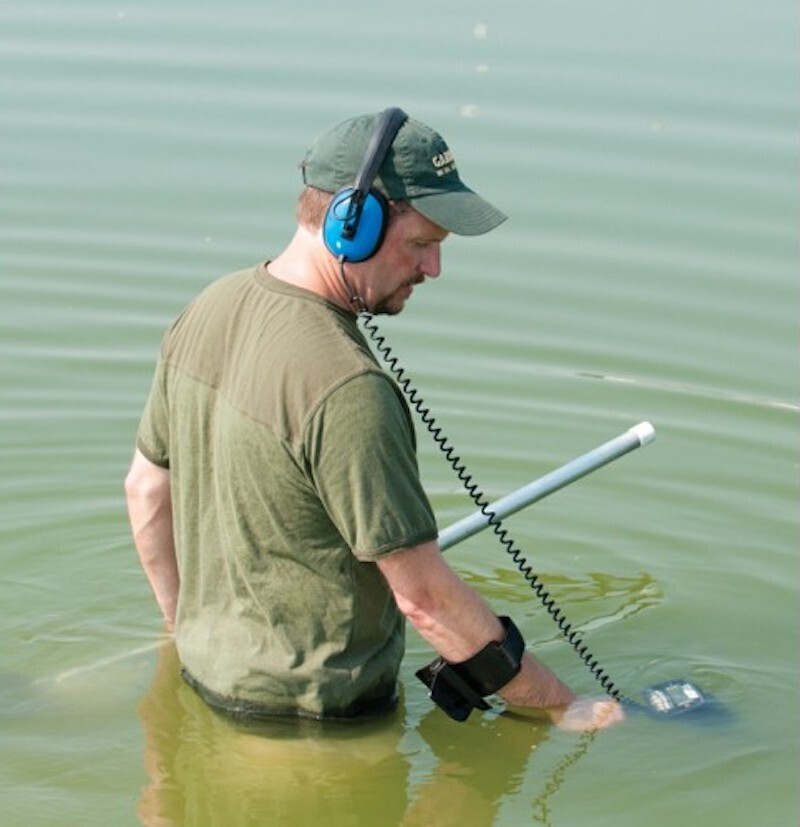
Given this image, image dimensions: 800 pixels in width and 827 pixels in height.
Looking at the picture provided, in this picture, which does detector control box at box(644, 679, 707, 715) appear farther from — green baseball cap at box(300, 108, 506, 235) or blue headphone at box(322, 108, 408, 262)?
blue headphone at box(322, 108, 408, 262)

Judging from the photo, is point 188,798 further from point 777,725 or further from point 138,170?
point 138,170

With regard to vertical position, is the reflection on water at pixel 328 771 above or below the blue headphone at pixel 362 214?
below

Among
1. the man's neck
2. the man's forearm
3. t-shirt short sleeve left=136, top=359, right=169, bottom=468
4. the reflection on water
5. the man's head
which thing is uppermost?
the man's head

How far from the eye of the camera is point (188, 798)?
5.46 m

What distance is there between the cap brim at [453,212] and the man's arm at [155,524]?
113cm

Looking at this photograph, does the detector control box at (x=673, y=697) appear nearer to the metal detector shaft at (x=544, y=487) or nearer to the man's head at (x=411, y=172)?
the metal detector shaft at (x=544, y=487)

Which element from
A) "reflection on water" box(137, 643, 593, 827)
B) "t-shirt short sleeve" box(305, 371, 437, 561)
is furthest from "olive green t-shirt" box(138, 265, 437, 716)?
"reflection on water" box(137, 643, 593, 827)

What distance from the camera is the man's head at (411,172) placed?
4.88 m

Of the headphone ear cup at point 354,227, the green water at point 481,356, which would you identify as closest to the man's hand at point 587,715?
the green water at point 481,356

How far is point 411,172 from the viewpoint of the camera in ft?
16.0

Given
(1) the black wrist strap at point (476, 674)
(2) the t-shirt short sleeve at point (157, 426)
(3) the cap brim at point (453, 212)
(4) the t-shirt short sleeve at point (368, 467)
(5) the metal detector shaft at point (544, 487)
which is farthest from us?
(5) the metal detector shaft at point (544, 487)

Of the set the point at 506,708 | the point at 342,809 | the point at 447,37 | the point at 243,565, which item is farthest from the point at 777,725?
the point at 447,37

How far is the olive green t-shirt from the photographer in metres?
4.76

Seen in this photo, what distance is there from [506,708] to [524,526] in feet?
5.25
